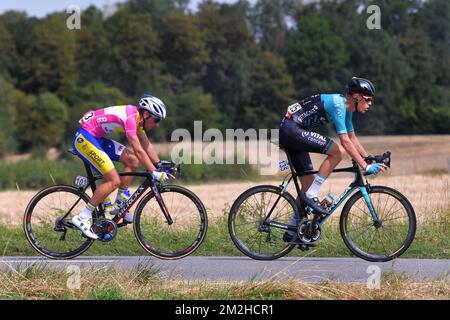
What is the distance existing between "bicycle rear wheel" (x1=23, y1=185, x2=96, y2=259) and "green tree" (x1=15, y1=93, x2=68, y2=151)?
52.2 meters

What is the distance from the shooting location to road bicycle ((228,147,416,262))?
29.5ft

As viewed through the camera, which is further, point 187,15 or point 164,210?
point 187,15

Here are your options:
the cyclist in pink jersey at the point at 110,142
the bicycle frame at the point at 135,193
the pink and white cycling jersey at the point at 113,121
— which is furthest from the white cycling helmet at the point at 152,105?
the bicycle frame at the point at 135,193

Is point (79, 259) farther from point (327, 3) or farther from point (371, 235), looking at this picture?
point (327, 3)

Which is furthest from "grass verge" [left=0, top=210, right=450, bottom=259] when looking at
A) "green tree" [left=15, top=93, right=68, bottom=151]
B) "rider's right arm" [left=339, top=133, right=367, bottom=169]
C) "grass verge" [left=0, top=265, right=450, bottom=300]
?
"green tree" [left=15, top=93, right=68, bottom=151]

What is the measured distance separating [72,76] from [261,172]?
37.8 metres

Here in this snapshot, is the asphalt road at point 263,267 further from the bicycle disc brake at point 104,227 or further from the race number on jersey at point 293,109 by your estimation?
the race number on jersey at point 293,109

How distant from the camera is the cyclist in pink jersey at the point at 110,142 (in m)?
9.08

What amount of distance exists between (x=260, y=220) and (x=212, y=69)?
63.9m

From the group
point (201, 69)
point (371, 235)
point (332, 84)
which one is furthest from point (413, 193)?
point (201, 69)

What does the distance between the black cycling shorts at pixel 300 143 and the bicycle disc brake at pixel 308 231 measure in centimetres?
55

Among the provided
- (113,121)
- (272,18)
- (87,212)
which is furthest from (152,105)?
(272,18)

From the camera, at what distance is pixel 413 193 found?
70.5 feet

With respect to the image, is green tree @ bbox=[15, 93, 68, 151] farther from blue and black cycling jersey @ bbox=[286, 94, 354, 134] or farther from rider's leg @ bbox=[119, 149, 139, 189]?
blue and black cycling jersey @ bbox=[286, 94, 354, 134]
